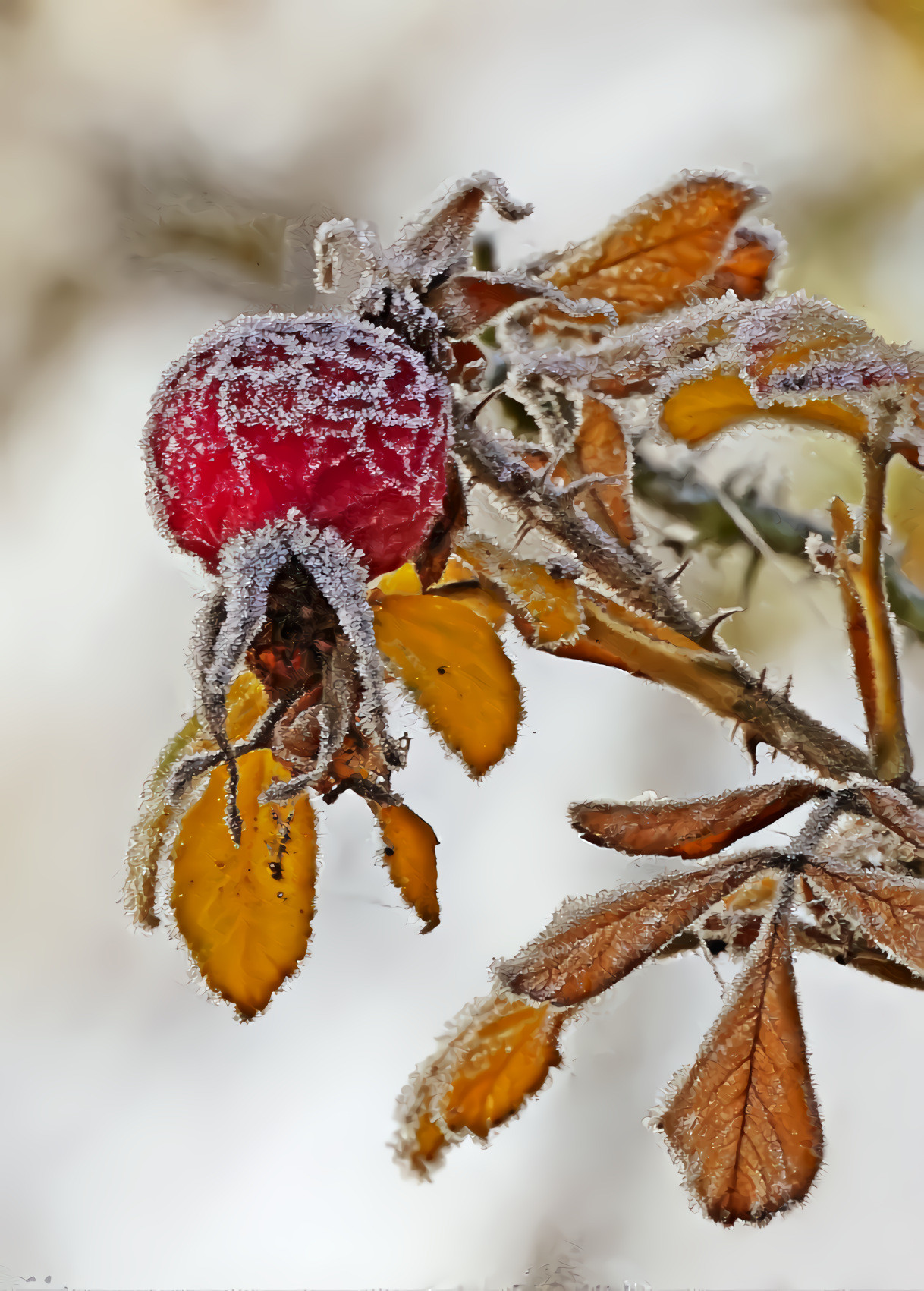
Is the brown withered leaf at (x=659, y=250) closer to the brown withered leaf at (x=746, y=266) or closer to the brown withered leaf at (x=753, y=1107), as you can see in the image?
the brown withered leaf at (x=746, y=266)

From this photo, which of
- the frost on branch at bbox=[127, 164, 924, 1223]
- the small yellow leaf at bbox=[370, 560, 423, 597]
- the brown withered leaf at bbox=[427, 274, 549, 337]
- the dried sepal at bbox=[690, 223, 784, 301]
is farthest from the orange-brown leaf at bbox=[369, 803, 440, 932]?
the dried sepal at bbox=[690, 223, 784, 301]

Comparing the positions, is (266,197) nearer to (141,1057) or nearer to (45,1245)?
(141,1057)

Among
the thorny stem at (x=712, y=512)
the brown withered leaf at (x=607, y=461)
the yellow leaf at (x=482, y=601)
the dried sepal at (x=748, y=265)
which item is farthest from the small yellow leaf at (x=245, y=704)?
the thorny stem at (x=712, y=512)

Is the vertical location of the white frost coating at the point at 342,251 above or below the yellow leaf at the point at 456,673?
above

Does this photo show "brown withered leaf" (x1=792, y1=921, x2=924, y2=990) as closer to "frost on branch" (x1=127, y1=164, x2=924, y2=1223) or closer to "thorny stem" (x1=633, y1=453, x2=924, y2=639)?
"frost on branch" (x1=127, y1=164, x2=924, y2=1223)

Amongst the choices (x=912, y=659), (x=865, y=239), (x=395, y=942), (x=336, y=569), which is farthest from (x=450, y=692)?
(x=865, y=239)

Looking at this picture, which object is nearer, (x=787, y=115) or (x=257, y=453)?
(x=257, y=453)
